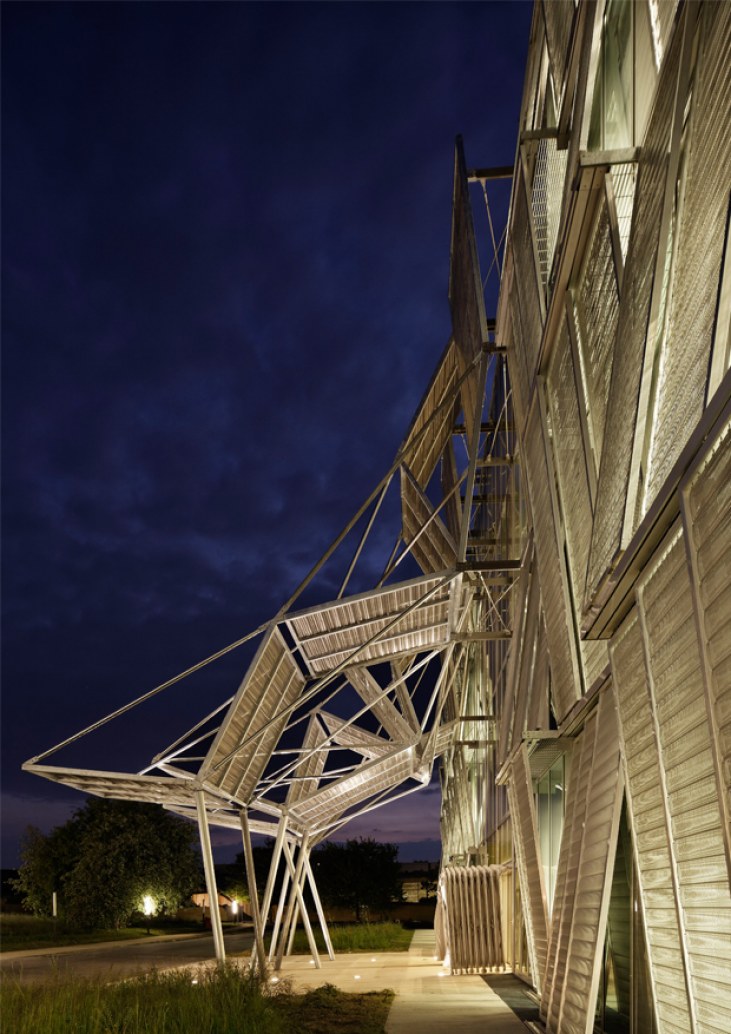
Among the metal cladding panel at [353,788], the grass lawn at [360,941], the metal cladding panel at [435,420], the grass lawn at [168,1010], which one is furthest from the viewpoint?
the grass lawn at [360,941]

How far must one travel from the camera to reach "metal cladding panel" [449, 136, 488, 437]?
17.1 metres

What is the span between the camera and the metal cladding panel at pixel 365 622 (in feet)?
56.5

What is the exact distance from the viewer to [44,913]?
53.8m

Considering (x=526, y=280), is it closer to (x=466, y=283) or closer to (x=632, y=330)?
(x=466, y=283)

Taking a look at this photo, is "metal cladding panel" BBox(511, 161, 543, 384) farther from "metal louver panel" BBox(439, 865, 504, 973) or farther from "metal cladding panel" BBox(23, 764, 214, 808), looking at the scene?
"metal louver panel" BBox(439, 865, 504, 973)

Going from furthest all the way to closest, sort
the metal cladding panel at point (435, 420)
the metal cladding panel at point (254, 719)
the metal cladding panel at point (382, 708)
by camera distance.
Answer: the metal cladding panel at point (382, 708) < the metal cladding panel at point (435, 420) < the metal cladding panel at point (254, 719)

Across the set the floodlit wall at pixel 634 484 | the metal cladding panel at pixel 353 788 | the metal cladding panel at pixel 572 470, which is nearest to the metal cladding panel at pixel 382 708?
the metal cladding panel at pixel 353 788

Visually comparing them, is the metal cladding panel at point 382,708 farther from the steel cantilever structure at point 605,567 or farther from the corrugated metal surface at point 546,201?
the corrugated metal surface at point 546,201

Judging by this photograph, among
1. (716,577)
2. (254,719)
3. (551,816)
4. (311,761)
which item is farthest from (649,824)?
(311,761)

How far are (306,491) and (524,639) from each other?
116 m

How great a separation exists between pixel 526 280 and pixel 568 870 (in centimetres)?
752

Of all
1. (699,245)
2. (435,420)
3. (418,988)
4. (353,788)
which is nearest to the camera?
(699,245)

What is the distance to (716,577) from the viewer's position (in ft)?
15.3

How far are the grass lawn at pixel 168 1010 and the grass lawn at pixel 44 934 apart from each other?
2494 cm
